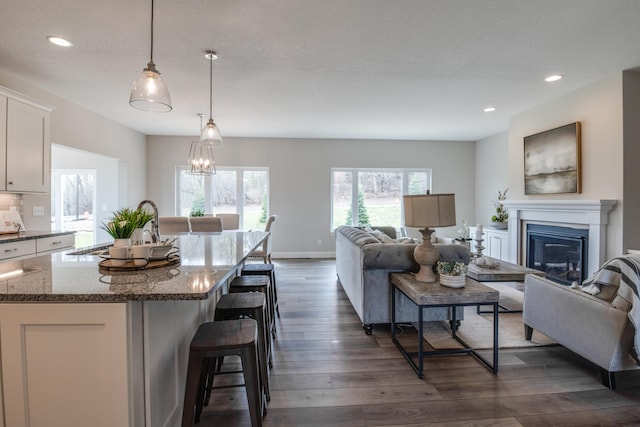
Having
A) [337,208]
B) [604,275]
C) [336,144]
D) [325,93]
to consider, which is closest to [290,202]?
[337,208]

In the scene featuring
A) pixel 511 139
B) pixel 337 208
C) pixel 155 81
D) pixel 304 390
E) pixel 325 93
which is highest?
pixel 325 93

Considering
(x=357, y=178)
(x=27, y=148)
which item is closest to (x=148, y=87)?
(x=27, y=148)

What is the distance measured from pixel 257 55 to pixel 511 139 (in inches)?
173

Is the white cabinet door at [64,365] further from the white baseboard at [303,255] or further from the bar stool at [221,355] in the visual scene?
the white baseboard at [303,255]

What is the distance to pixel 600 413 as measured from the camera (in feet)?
5.84

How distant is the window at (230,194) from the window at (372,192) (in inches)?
63.1

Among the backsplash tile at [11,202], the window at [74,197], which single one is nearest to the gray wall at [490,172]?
the backsplash tile at [11,202]

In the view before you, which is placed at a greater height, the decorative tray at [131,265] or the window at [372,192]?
the window at [372,192]

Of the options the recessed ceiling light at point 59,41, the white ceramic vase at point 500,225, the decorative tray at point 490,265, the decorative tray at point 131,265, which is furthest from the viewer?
the white ceramic vase at point 500,225

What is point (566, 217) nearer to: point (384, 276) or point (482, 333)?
point (482, 333)

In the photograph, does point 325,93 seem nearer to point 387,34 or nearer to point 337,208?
point 387,34

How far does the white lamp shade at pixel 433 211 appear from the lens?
2236 mm

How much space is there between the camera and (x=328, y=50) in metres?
2.85

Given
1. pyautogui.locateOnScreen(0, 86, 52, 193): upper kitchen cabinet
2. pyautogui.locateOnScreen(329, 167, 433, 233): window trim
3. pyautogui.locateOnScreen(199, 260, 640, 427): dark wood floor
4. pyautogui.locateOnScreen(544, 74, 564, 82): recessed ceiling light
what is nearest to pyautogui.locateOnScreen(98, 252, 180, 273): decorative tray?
pyautogui.locateOnScreen(199, 260, 640, 427): dark wood floor
